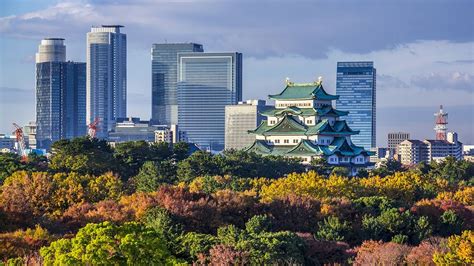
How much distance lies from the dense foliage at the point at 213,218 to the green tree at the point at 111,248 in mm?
36

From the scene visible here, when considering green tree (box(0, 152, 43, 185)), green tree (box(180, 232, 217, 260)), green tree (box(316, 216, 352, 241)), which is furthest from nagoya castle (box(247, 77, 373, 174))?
green tree (box(180, 232, 217, 260))

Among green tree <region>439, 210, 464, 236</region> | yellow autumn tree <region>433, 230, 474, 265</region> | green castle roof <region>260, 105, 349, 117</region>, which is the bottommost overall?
green tree <region>439, 210, 464, 236</region>

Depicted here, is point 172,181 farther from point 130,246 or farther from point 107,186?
point 130,246

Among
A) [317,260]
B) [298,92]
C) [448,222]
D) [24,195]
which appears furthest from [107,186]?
[298,92]

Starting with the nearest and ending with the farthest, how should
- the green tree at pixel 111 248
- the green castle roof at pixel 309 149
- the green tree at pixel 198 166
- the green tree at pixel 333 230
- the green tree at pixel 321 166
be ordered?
the green tree at pixel 111 248
the green tree at pixel 333 230
the green tree at pixel 198 166
the green tree at pixel 321 166
the green castle roof at pixel 309 149

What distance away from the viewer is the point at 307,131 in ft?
373

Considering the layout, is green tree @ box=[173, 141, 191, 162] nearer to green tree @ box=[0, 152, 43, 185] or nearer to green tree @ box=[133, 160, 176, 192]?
green tree @ box=[133, 160, 176, 192]

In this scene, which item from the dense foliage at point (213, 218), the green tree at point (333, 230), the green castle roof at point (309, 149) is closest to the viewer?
the dense foliage at point (213, 218)

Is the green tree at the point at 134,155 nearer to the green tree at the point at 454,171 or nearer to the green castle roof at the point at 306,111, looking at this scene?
the green castle roof at the point at 306,111

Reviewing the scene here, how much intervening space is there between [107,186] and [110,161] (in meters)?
22.4

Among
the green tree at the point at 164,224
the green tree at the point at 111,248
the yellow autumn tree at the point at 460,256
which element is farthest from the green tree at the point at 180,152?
the green tree at the point at 111,248

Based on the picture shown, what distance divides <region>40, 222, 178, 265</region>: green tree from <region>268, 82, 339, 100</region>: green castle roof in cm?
8378

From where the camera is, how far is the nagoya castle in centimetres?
11256

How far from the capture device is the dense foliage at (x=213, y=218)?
35031 mm
